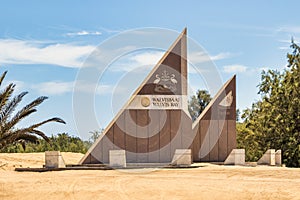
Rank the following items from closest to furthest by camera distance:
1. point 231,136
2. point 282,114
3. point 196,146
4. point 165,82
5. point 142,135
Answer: point 142,135, point 165,82, point 196,146, point 231,136, point 282,114

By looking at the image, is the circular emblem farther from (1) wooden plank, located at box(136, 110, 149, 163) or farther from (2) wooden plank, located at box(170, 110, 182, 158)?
(2) wooden plank, located at box(170, 110, 182, 158)

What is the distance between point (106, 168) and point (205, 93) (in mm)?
32833

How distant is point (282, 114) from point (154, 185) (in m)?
17.4

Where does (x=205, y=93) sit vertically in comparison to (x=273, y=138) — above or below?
above

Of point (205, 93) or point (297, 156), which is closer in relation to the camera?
point (297, 156)

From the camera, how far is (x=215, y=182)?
12.4m

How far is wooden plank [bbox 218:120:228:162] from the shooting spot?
20.2 m

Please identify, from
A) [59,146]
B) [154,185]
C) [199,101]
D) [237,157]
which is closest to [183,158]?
[237,157]

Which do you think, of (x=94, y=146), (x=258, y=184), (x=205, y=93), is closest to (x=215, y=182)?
(x=258, y=184)

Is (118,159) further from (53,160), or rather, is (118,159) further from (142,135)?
(142,135)

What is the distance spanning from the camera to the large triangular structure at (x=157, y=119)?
1880cm

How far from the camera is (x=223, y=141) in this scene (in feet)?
66.8

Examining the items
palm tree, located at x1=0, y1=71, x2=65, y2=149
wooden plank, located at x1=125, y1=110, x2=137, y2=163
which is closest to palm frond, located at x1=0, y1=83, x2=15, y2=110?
palm tree, located at x1=0, y1=71, x2=65, y2=149

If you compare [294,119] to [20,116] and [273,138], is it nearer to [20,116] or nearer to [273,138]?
[273,138]
